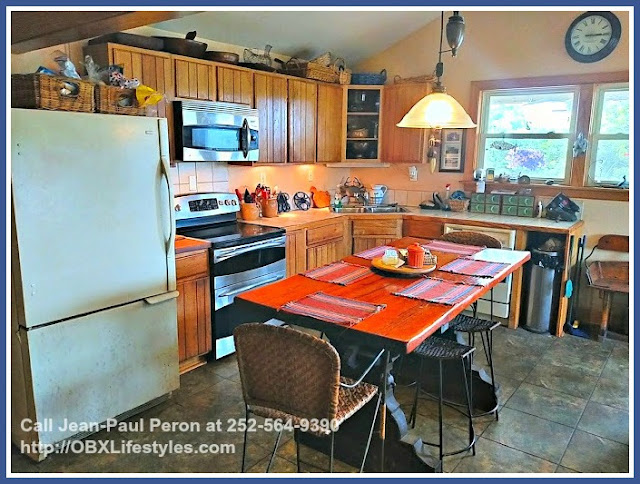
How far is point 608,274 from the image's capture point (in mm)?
3980

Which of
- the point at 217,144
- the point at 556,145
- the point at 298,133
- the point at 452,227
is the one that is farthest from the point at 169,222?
the point at 556,145

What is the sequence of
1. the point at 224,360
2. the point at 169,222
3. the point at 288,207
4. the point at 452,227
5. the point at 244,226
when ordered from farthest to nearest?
the point at 288,207, the point at 452,227, the point at 244,226, the point at 224,360, the point at 169,222

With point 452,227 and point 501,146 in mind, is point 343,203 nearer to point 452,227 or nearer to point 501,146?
point 452,227

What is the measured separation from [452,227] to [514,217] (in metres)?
0.57

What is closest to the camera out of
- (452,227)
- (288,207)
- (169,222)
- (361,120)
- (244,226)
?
(169,222)

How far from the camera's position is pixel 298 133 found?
14.3 feet

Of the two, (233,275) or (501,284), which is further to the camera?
(501,284)

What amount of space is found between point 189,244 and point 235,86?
1.28m

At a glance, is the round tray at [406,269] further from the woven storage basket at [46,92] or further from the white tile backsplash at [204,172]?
the white tile backsplash at [204,172]

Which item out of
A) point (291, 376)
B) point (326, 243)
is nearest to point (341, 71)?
point (326, 243)

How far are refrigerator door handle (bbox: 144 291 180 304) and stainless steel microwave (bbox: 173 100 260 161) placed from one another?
97 centimetres

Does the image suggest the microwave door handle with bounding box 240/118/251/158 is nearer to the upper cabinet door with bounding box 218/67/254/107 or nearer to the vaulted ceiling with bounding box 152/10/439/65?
the upper cabinet door with bounding box 218/67/254/107

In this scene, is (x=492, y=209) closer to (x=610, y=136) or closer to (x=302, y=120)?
(x=610, y=136)

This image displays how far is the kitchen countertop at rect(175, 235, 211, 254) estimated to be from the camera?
3.07 m
